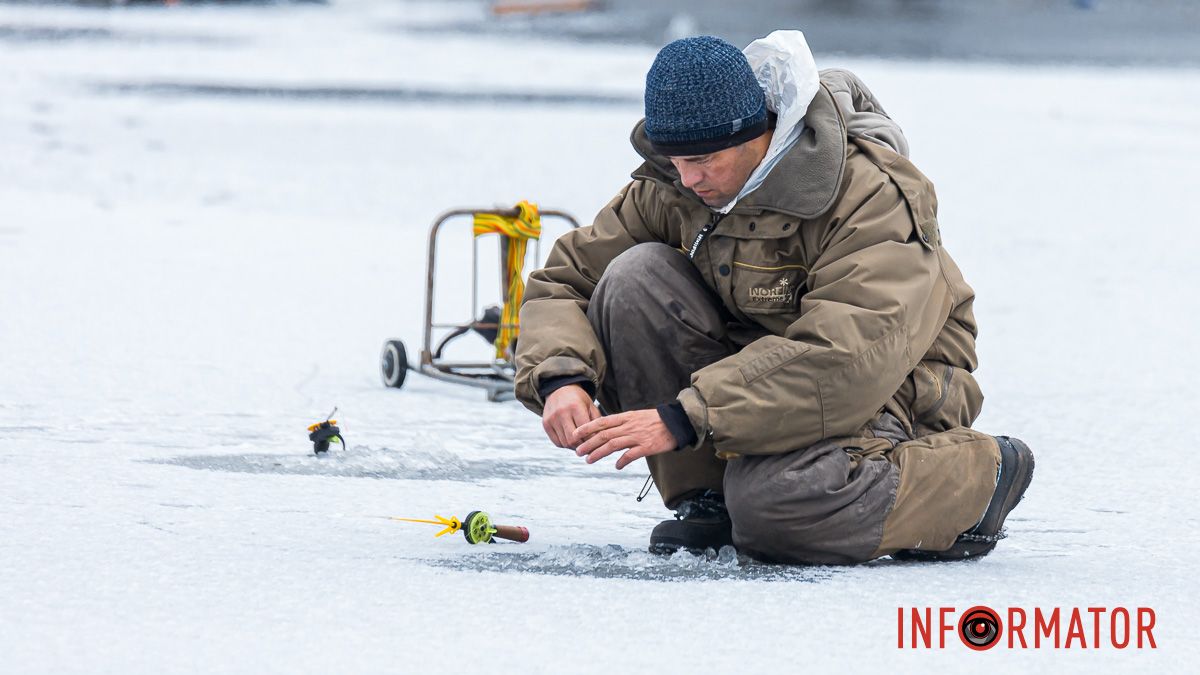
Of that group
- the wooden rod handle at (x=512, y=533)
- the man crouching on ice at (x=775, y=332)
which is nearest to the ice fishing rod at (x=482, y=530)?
the wooden rod handle at (x=512, y=533)

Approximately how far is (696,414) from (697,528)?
1.34 feet

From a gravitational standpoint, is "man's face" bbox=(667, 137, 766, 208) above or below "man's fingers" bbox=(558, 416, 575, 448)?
above

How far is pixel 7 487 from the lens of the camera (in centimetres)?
329

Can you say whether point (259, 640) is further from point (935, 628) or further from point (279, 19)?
point (279, 19)

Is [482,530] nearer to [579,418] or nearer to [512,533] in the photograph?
[512,533]

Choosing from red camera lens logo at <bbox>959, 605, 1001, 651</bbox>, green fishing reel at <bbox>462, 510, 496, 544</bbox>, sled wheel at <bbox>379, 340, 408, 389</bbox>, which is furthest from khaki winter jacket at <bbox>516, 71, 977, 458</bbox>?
sled wheel at <bbox>379, 340, 408, 389</bbox>

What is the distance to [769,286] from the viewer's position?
9.52ft

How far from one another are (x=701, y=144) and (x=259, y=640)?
108cm

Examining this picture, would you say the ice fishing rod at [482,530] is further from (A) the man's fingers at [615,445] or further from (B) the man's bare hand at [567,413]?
(A) the man's fingers at [615,445]

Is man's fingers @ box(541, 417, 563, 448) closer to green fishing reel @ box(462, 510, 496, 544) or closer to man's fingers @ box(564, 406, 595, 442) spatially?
man's fingers @ box(564, 406, 595, 442)

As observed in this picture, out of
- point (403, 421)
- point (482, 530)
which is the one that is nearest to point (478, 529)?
point (482, 530)

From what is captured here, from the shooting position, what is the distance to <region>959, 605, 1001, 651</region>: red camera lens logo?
2490mm

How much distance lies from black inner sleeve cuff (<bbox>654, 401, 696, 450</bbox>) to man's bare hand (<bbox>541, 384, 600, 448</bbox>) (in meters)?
0.14

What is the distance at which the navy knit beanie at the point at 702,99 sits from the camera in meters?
2.71
